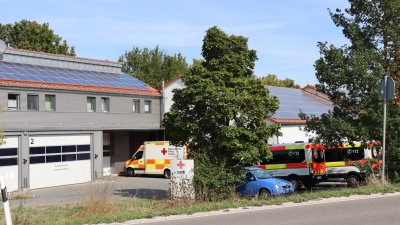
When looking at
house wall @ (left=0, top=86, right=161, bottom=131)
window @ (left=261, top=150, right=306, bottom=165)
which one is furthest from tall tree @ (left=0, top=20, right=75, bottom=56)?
window @ (left=261, top=150, right=306, bottom=165)

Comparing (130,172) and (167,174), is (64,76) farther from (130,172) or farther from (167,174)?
(167,174)

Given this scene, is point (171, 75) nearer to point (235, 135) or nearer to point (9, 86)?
point (9, 86)

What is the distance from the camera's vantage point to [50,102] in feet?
111

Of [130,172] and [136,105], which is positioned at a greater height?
[136,105]

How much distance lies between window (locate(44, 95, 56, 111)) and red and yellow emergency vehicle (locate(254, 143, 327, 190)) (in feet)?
50.6

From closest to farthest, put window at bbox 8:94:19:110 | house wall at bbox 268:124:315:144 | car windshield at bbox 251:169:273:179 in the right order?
car windshield at bbox 251:169:273:179 < window at bbox 8:94:19:110 < house wall at bbox 268:124:315:144

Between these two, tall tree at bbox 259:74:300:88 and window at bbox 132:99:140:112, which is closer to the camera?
window at bbox 132:99:140:112

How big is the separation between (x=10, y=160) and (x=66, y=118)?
5890mm

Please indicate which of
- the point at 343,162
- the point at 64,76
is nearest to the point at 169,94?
the point at 64,76

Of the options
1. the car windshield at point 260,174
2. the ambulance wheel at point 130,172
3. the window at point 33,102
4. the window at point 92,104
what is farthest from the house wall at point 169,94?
the car windshield at point 260,174

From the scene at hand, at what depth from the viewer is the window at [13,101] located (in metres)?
31.5

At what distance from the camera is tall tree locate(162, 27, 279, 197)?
729 inches

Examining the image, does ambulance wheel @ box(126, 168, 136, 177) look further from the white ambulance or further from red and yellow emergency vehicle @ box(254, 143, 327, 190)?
red and yellow emergency vehicle @ box(254, 143, 327, 190)

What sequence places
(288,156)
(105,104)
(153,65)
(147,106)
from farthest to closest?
(153,65)
(147,106)
(105,104)
(288,156)
